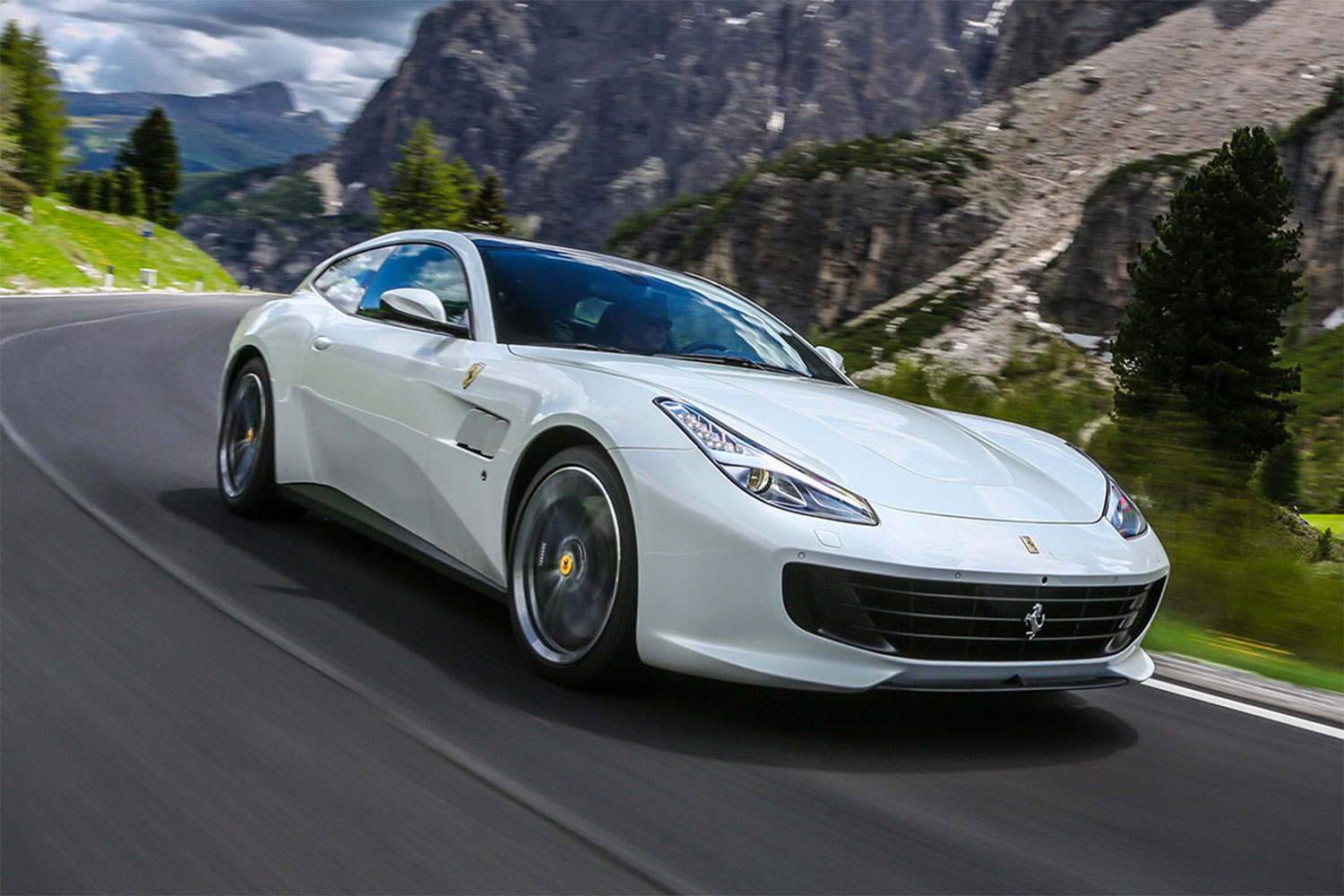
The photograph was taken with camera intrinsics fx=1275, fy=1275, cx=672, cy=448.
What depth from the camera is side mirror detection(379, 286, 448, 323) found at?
4324 millimetres

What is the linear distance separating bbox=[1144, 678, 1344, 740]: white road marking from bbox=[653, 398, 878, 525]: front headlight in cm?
181

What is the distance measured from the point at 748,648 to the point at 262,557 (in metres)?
2.52

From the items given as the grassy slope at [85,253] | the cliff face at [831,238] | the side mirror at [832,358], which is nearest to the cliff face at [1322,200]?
the cliff face at [831,238]

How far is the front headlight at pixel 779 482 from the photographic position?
10.8 feet

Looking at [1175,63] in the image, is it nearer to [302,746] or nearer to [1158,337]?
[1158,337]

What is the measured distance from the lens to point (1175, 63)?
384ft

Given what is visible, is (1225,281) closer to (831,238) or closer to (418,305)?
(418,305)

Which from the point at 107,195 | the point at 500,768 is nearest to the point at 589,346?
the point at 500,768

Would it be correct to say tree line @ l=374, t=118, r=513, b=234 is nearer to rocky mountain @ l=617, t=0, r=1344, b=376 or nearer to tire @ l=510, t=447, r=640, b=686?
rocky mountain @ l=617, t=0, r=1344, b=376

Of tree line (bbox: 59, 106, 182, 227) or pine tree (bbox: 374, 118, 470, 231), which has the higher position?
pine tree (bbox: 374, 118, 470, 231)

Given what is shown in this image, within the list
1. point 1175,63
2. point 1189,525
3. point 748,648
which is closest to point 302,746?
point 748,648

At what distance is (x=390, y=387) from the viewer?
15.1ft

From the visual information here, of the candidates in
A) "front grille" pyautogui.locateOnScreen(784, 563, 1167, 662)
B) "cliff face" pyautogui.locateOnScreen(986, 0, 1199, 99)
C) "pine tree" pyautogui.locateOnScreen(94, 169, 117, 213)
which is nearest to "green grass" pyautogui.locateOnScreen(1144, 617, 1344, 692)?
"front grille" pyautogui.locateOnScreen(784, 563, 1167, 662)

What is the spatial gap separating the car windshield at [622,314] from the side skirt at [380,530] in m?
0.77
